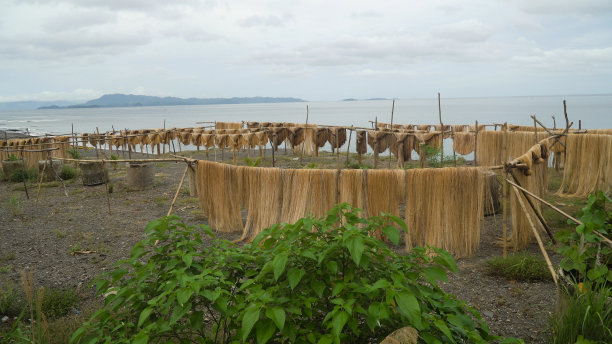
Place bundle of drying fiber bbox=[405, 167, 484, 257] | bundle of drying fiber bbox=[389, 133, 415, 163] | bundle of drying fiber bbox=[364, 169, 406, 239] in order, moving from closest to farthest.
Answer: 1. bundle of drying fiber bbox=[405, 167, 484, 257]
2. bundle of drying fiber bbox=[364, 169, 406, 239]
3. bundle of drying fiber bbox=[389, 133, 415, 163]

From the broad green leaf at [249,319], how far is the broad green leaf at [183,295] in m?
0.35

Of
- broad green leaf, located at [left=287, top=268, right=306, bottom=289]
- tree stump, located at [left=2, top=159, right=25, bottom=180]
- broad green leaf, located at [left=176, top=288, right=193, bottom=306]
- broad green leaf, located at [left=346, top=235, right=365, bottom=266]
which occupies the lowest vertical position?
tree stump, located at [left=2, top=159, right=25, bottom=180]

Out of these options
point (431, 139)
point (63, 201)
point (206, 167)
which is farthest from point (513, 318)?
point (63, 201)

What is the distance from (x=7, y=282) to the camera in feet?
23.0

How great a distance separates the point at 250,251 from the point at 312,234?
572 mm

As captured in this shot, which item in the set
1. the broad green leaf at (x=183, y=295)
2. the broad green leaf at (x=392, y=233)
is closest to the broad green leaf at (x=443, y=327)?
the broad green leaf at (x=392, y=233)

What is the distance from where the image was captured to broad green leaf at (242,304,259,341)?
2.16 meters

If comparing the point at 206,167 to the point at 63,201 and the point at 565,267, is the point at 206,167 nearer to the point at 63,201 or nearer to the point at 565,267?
the point at 565,267

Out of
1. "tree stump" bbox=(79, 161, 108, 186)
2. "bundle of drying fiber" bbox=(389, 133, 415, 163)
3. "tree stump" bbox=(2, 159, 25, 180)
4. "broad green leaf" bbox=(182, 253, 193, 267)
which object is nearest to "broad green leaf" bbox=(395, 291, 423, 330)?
"broad green leaf" bbox=(182, 253, 193, 267)

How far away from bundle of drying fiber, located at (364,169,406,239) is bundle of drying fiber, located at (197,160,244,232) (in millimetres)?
2520

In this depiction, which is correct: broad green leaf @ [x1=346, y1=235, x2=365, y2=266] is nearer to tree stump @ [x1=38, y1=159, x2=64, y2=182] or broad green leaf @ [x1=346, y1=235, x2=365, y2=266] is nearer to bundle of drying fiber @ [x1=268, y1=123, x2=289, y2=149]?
tree stump @ [x1=38, y1=159, x2=64, y2=182]

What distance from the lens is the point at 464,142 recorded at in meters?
15.6

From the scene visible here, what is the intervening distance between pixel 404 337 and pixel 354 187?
5020mm

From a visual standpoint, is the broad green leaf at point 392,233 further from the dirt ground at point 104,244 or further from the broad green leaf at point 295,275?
the dirt ground at point 104,244
